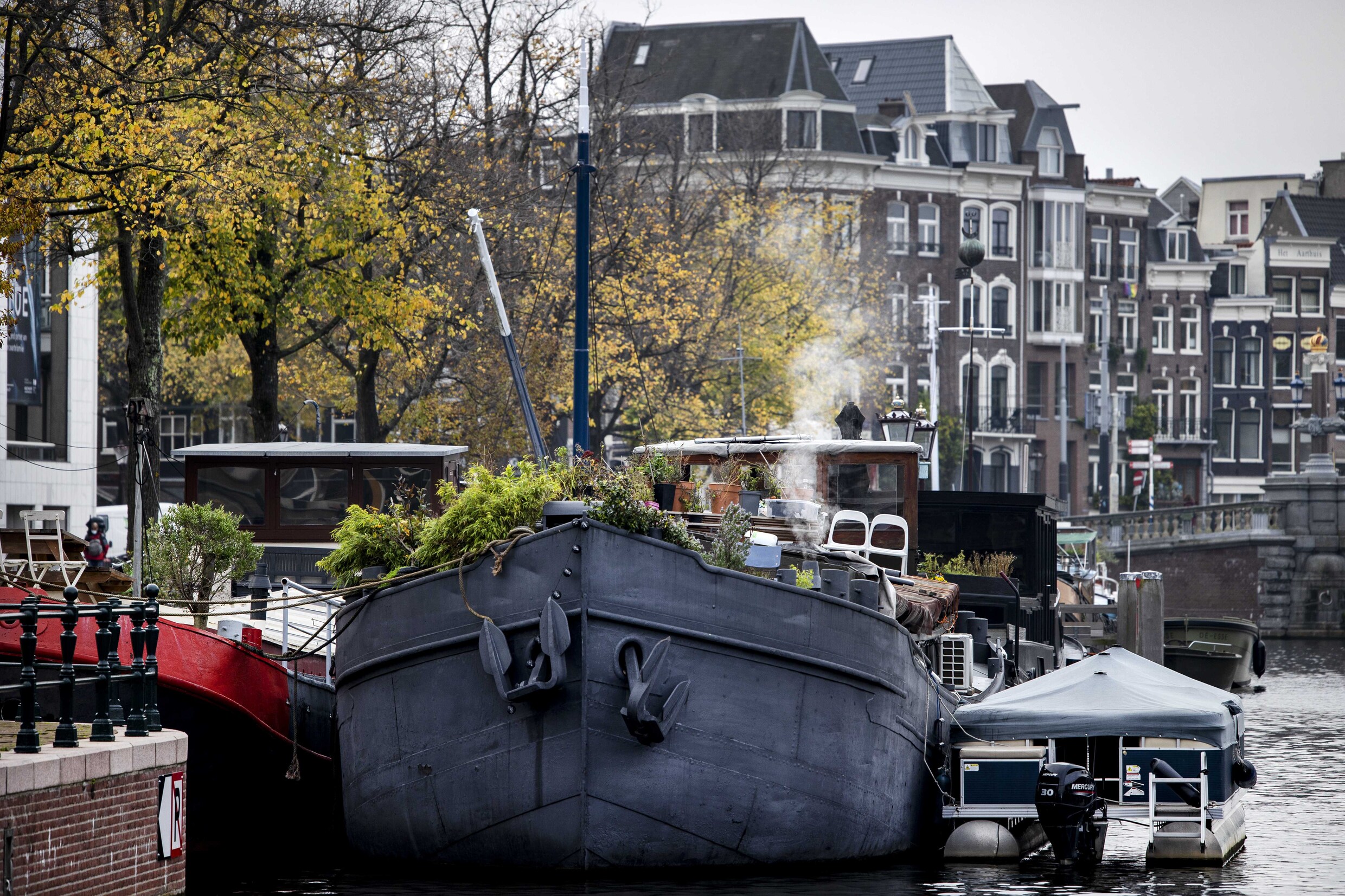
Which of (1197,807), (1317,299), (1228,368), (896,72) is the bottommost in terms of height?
(1197,807)

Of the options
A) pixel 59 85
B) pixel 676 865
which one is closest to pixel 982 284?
pixel 59 85

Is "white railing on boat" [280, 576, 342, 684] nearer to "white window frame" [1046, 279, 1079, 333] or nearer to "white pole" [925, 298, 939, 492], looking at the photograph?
"white pole" [925, 298, 939, 492]

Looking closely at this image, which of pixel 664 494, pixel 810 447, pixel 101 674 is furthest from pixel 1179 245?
pixel 101 674

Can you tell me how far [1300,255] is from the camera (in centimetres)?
8081

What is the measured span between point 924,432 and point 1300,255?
194 ft

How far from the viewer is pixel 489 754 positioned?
46.1 ft

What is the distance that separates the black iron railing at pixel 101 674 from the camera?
10703 millimetres

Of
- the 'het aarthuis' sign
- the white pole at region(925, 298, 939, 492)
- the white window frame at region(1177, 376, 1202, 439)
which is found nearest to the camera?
the white pole at region(925, 298, 939, 492)

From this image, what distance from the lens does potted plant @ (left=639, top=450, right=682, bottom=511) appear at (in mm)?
15859

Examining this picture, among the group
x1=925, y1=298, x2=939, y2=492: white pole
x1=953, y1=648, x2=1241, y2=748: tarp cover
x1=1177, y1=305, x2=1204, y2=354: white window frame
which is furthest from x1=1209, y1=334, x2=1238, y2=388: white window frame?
x1=953, y1=648, x2=1241, y2=748: tarp cover

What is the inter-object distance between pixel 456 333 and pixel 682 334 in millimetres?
9806

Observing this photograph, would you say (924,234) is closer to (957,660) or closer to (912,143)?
(912,143)

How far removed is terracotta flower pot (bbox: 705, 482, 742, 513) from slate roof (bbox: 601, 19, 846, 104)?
4777 cm

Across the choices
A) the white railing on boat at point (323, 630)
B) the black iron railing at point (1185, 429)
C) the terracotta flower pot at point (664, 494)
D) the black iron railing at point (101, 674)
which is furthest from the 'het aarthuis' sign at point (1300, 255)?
the black iron railing at point (101, 674)
